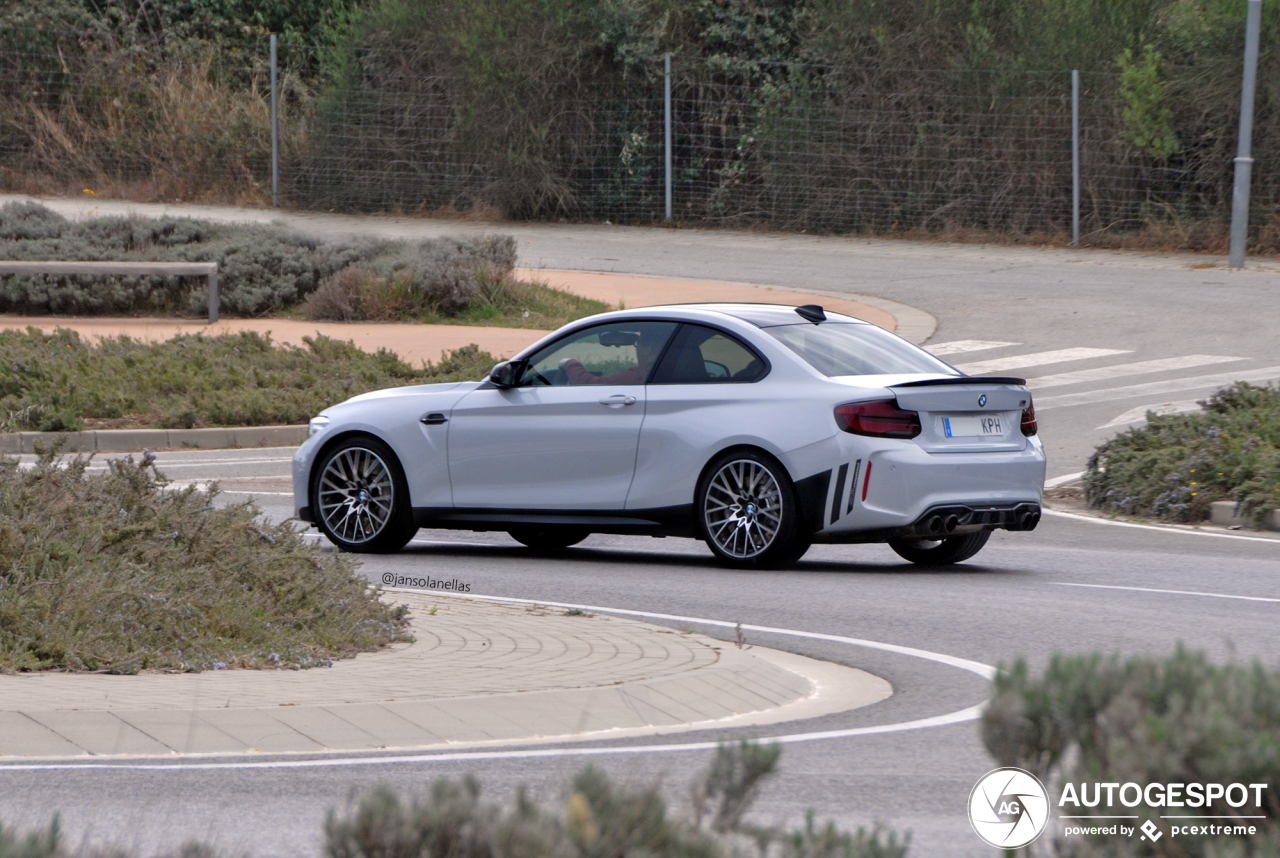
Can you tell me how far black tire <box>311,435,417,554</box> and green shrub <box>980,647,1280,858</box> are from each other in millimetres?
8461

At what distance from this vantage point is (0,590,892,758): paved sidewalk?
628 cm

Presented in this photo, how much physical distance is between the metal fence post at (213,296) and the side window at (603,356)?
14328mm

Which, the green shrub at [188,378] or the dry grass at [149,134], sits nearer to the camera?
the green shrub at [188,378]

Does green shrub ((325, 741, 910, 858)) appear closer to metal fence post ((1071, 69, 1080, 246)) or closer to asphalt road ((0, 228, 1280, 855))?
asphalt road ((0, 228, 1280, 855))

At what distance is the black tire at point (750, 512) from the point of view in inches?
418

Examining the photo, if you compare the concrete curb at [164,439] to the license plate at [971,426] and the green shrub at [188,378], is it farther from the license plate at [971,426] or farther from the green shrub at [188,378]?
the license plate at [971,426]

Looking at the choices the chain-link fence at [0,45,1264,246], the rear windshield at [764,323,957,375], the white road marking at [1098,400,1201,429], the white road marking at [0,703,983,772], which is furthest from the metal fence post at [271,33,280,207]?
the white road marking at [0,703,983,772]

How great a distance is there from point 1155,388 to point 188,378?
10060mm

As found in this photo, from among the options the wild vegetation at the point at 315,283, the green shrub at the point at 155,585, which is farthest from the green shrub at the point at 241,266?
the green shrub at the point at 155,585

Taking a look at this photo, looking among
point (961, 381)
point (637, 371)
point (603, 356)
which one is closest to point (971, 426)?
point (961, 381)

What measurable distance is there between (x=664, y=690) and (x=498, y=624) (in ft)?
6.02

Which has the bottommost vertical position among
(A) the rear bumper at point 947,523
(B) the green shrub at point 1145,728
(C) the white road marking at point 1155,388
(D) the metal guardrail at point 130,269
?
(A) the rear bumper at point 947,523

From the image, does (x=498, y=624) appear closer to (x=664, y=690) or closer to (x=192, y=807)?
(x=664, y=690)

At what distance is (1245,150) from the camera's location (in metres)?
27.3
